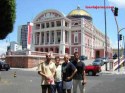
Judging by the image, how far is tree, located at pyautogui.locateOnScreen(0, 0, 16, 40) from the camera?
15.8 metres

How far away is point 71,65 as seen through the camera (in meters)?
10.7

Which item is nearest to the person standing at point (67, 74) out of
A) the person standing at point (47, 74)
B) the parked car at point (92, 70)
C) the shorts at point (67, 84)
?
the shorts at point (67, 84)

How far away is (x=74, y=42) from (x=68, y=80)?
7980 centimetres

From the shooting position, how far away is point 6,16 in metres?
16.3

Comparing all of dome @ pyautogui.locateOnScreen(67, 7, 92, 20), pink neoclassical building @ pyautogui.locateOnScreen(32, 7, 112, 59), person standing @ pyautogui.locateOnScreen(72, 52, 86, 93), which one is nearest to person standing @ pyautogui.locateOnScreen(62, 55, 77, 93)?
person standing @ pyautogui.locateOnScreen(72, 52, 86, 93)

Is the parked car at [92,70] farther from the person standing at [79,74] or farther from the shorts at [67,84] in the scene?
the shorts at [67,84]

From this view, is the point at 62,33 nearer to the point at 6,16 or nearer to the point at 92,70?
the point at 92,70

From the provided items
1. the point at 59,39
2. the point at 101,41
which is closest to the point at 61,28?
the point at 59,39

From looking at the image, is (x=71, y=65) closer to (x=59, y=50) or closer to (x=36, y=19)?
(x=59, y=50)

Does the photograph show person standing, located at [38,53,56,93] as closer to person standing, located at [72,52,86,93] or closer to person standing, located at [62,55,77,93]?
person standing, located at [62,55,77,93]

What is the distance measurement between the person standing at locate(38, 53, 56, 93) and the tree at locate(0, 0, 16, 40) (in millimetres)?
6460

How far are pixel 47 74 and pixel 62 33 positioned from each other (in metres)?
78.6

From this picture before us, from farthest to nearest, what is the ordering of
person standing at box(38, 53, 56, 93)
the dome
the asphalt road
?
1. the dome
2. the asphalt road
3. person standing at box(38, 53, 56, 93)

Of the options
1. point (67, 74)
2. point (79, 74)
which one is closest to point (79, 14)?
point (79, 74)
